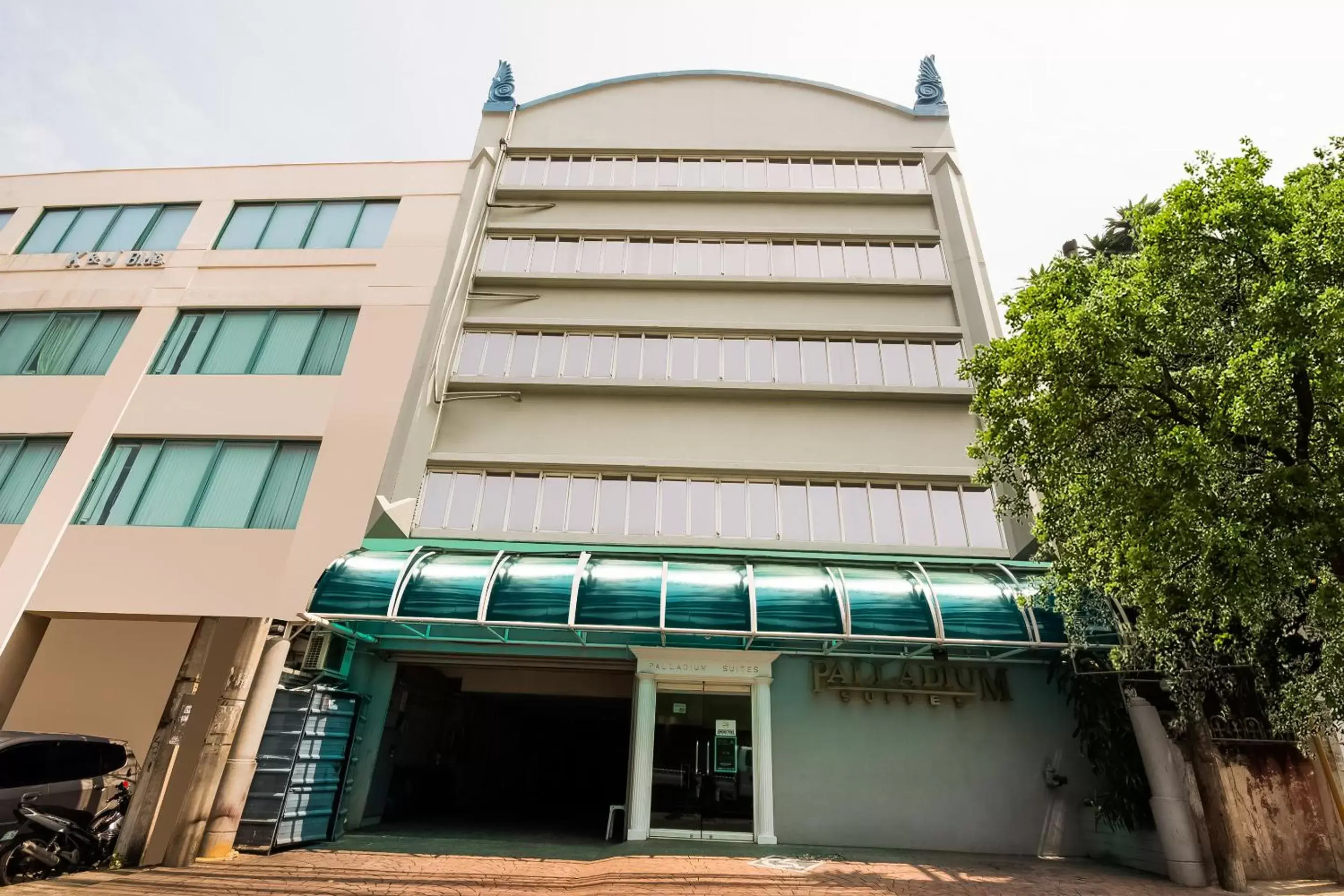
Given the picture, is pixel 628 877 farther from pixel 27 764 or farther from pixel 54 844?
pixel 27 764

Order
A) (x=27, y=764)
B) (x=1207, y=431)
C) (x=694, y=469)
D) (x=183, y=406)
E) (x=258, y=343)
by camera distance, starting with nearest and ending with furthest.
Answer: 1. (x=1207, y=431)
2. (x=27, y=764)
3. (x=694, y=469)
4. (x=183, y=406)
5. (x=258, y=343)

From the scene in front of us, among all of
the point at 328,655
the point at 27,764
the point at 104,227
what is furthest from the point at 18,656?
the point at 104,227

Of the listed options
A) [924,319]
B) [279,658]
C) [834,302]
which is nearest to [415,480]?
[279,658]

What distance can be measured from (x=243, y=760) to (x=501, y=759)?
13125 mm

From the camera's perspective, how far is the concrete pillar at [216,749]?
10.1 m

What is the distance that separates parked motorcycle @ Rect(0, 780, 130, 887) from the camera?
925 cm

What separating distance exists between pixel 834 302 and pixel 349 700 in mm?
15867

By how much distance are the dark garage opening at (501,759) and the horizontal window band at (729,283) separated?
11.1 meters

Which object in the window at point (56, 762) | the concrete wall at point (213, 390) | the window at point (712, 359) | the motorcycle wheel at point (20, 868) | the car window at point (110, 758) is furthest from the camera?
the window at point (712, 359)

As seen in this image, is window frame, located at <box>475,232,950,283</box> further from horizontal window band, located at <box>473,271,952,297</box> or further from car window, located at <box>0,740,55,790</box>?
car window, located at <box>0,740,55,790</box>

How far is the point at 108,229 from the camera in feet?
64.0

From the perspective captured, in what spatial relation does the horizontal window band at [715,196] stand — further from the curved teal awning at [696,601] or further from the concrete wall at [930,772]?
the concrete wall at [930,772]

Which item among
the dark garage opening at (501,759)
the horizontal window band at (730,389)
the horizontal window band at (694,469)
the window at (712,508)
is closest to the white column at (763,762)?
the window at (712,508)

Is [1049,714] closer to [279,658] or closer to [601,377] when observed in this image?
[601,377]
